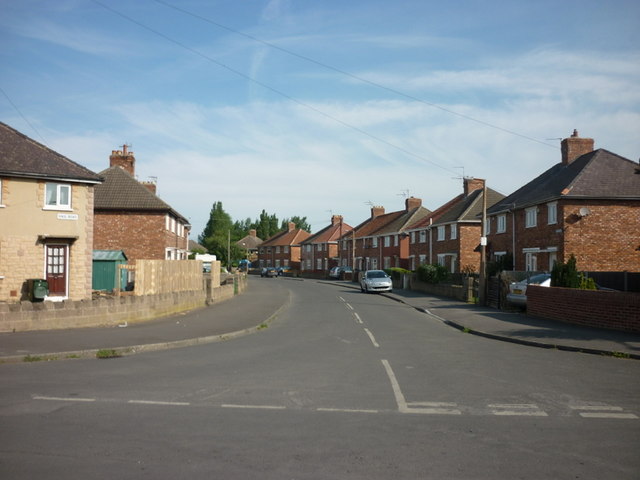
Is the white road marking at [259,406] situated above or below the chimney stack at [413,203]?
below

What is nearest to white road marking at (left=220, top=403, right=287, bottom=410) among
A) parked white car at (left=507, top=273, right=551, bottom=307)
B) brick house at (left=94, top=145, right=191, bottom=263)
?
parked white car at (left=507, top=273, right=551, bottom=307)

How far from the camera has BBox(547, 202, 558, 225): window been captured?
31141 millimetres

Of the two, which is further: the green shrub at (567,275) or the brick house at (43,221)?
the brick house at (43,221)

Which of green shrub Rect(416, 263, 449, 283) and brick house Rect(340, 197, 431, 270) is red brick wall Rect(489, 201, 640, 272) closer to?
green shrub Rect(416, 263, 449, 283)

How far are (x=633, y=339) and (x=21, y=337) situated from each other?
49.6 ft

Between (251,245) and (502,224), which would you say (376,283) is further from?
(251,245)

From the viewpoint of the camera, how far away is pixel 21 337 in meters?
13.9

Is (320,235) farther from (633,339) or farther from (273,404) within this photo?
(273,404)

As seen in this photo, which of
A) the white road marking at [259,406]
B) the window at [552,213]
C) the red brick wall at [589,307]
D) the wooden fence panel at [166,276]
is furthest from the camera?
the window at [552,213]

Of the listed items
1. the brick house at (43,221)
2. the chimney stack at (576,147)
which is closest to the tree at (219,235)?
the chimney stack at (576,147)

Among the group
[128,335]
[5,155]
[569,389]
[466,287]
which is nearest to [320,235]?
[466,287]

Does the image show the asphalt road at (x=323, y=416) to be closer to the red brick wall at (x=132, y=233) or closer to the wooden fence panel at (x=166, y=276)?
the wooden fence panel at (x=166, y=276)

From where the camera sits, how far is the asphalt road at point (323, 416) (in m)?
5.24

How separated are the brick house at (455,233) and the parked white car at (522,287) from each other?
17235 mm
